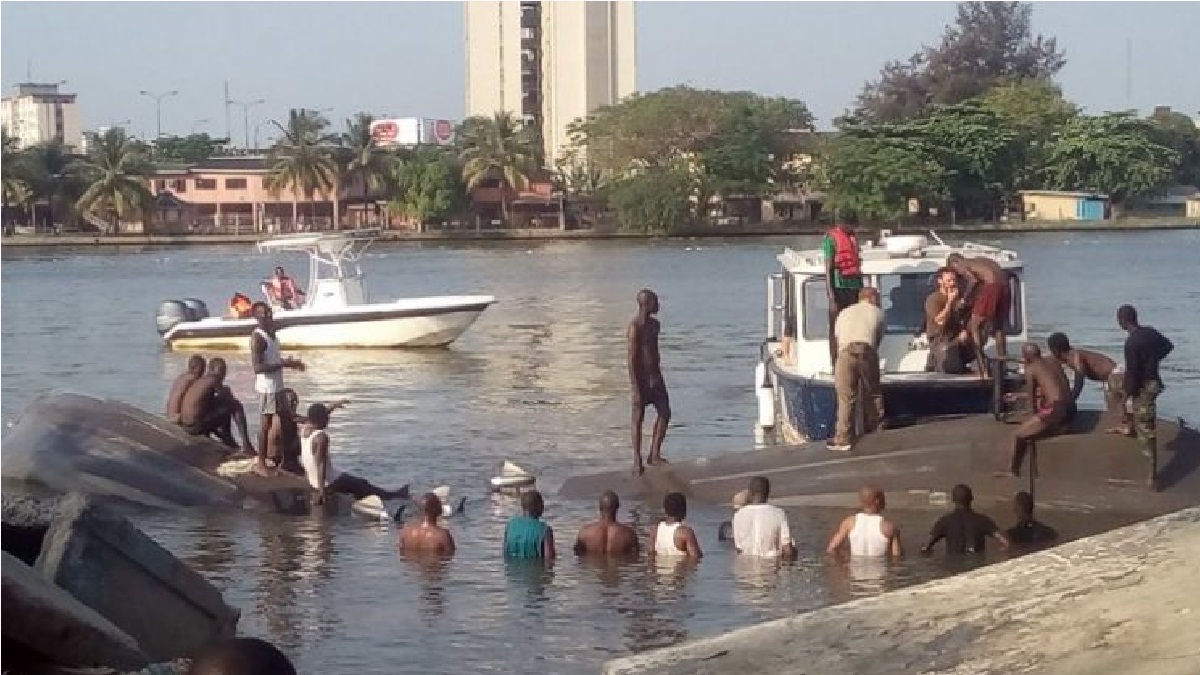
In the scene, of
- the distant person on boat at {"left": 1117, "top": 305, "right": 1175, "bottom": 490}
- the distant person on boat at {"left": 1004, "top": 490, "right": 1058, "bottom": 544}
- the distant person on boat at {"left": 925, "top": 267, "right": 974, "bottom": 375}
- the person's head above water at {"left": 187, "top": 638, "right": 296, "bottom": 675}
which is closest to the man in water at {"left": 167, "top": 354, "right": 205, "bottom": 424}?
the distant person on boat at {"left": 925, "top": 267, "right": 974, "bottom": 375}

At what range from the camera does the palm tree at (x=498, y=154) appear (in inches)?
3932

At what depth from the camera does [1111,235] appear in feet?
319

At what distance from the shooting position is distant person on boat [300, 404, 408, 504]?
15484 mm

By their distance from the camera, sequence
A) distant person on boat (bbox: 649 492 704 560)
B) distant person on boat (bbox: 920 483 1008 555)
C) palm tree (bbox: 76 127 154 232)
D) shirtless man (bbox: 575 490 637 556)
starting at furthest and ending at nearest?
1. palm tree (bbox: 76 127 154 232)
2. shirtless man (bbox: 575 490 637 556)
3. distant person on boat (bbox: 649 492 704 560)
4. distant person on boat (bbox: 920 483 1008 555)

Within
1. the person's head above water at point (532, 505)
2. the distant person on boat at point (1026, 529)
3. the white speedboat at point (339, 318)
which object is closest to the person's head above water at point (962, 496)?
the distant person on boat at point (1026, 529)

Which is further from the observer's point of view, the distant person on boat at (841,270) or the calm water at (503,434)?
the distant person on boat at (841,270)

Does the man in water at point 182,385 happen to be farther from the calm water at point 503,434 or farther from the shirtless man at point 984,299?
the shirtless man at point 984,299

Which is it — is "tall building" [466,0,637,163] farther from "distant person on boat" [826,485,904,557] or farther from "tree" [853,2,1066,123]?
"distant person on boat" [826,485,904,557]

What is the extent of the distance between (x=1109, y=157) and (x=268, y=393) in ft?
285

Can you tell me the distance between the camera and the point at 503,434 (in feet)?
76.0

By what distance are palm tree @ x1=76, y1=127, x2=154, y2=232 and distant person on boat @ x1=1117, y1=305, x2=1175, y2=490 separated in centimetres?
8630

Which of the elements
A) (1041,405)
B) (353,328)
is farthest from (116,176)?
(1041,405)

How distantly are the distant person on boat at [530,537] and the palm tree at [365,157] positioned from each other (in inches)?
3507

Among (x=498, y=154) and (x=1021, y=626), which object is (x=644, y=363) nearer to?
(x=1021, y=626)
